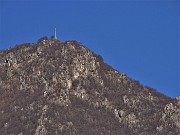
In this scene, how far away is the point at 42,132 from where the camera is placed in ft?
656

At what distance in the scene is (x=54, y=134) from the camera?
7869 inches

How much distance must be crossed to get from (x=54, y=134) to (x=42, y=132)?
2.32 meters
